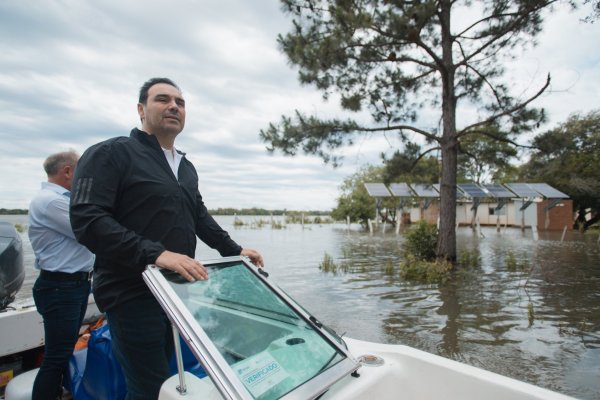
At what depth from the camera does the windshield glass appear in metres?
1.32

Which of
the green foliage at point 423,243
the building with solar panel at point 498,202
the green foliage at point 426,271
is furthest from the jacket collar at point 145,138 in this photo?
the building with solar panel at point 498,202

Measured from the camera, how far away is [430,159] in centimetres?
1005

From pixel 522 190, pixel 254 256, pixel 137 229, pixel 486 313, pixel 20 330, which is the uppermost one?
pixel 522 190

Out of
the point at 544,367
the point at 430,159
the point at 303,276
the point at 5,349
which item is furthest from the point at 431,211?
the point at 5,349

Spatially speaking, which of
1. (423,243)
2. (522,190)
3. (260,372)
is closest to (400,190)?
(522,190)

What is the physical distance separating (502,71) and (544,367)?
7.29 metres

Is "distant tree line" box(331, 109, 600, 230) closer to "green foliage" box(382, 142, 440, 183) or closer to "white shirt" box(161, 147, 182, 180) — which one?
"green foliage" box(382, 142, 440, 183)

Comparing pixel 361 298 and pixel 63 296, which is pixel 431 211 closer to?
pixel 361 298

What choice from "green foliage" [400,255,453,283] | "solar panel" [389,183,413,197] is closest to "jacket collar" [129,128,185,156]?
"green foliage" [400,255,453,283]

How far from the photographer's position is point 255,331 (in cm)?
156

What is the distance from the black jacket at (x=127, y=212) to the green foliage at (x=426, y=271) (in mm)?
6926

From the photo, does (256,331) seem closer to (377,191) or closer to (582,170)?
(377,191)

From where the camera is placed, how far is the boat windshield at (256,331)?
1283mm

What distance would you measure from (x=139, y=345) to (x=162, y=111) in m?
1.08
